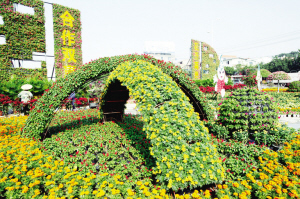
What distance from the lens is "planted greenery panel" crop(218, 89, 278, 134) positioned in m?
4.98

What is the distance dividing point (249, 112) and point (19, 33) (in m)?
16.5

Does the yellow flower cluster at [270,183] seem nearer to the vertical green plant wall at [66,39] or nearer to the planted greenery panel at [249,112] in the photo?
the planted greenery panel at [249,112]

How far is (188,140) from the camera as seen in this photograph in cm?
330

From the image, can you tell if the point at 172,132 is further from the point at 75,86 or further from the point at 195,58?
the point at 195,58

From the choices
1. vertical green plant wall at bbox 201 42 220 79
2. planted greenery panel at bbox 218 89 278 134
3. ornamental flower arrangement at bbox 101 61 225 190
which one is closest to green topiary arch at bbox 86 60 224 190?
ornamental flower arrangement at bbox 101 61 225 190

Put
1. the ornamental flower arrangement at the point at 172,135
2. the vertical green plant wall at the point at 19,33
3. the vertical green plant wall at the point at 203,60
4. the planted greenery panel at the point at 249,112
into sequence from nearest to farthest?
the ornamental flower arrangement at the point at 172,135 → the planted greenery panel at the point at 249,112 → the vertical green plant wall at the point at 19,33 → the vertical green plant wall at the point at 203,60

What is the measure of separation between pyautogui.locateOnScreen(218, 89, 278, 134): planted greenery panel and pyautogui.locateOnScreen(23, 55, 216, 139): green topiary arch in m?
1.01

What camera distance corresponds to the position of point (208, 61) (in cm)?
3062

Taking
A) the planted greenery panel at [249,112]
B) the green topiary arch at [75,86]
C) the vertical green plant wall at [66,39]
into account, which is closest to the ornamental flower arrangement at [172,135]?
the green topiary arch at [75,86]

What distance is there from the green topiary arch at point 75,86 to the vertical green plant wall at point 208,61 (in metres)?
26.0

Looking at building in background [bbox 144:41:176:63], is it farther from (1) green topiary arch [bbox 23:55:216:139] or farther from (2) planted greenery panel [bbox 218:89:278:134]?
(2) planted greenery panel [bbox 218:89:278:134]

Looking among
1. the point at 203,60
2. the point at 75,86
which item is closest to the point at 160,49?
the point at 203,60

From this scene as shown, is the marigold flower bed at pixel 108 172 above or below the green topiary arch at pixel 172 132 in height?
below

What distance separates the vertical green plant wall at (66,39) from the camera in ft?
49.3
